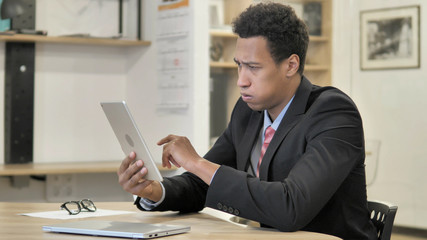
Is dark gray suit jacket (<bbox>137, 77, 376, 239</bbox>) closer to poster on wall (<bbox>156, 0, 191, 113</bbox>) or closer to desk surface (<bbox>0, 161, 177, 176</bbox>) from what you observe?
desk surface (<bbox>0, 161, 177, 176</bbox>)

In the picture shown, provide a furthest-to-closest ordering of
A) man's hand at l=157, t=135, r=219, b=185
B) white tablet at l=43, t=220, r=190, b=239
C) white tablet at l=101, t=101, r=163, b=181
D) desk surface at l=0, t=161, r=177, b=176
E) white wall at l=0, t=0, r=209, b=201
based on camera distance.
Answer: white wall at l=0, t=0, r=209, b=201
desk surface at l=0, t=161, r=177, b=176
man's hand at l=157, t=135, r=219, b=185
white tablet at l=101, t=101, r=163, b=181
white tablet at l=43, t=220, r=190, b=239

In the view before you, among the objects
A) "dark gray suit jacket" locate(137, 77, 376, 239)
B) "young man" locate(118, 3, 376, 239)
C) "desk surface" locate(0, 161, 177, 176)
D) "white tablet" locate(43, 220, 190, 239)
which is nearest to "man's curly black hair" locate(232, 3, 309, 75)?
"young man" locate(118, 3, 376, 239)

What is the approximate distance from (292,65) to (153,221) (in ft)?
2.05

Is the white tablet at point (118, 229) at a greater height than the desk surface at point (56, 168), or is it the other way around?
the white tablet at point (118, 229)

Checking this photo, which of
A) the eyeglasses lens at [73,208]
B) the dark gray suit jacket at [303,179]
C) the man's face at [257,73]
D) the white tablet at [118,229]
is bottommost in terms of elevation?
the eyeglasses lens at [73,208]

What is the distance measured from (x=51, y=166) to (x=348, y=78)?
69.0 inches

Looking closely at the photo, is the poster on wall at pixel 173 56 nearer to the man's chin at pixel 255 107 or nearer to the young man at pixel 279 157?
the young man at pixel 279 157

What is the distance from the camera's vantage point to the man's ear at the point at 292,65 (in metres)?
2.14

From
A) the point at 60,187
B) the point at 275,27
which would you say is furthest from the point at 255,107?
the point at 60,187

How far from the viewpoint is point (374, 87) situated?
3980mm

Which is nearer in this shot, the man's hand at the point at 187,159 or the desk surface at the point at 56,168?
the man's hand at the point at 187,159

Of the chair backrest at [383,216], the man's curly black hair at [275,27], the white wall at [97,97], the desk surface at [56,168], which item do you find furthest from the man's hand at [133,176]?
the white wall at [97,97]

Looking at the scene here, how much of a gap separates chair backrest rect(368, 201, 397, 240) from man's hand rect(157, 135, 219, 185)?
502mm

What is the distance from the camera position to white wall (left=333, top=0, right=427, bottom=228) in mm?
3748
